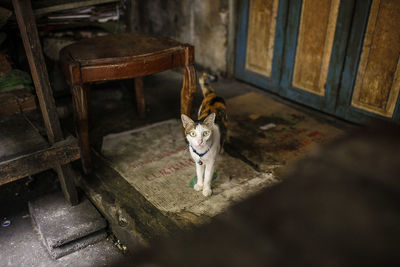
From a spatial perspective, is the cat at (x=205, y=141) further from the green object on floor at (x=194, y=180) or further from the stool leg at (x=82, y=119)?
the stool leg at (x=82, y=119)

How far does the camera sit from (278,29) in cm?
342

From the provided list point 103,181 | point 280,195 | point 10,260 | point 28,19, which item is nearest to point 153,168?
point 103,181

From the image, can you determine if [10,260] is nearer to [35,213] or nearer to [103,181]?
[35,213]

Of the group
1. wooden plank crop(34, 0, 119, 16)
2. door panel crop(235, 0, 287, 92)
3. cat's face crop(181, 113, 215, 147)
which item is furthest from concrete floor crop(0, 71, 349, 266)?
wooden plank crop(34, 0, 119, 16)

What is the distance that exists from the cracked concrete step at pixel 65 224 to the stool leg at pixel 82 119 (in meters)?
0.28

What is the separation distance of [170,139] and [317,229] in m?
2.51

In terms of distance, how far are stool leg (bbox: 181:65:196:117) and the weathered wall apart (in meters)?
1.77

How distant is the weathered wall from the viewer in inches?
158

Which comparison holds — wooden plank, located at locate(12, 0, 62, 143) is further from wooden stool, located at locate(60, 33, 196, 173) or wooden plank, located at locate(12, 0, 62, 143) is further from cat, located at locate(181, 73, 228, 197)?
cat, located at locate(181, 73, 228, 197)

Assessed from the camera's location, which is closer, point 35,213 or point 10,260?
point 10,260

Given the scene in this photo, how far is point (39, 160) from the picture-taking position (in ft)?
5.91

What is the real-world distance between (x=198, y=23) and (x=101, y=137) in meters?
2.25

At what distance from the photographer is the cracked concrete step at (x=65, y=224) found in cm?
186

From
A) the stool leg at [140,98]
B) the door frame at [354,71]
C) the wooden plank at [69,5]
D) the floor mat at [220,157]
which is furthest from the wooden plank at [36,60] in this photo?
the door frame at [354,71]
